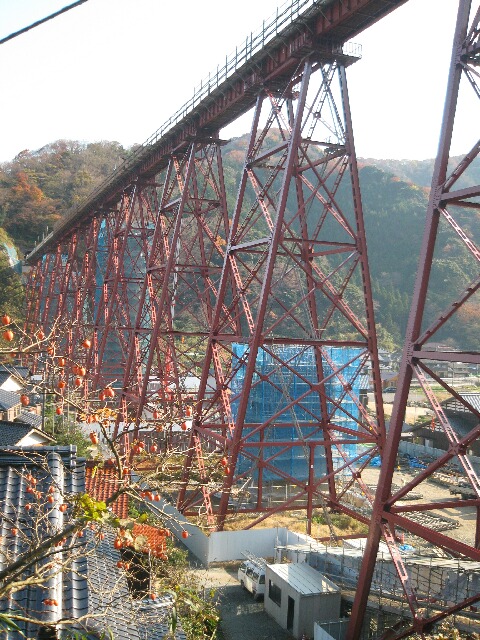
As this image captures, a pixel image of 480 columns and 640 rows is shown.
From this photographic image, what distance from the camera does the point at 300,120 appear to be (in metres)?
10.1

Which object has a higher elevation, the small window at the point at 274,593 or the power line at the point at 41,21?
the power line at the point at 41,21

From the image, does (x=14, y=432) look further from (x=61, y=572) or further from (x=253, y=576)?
(x=61, y=572)

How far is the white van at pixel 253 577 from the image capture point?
1012 centimetres

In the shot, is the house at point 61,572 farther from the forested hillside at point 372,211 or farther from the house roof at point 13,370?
the forested hillside at point 372,211

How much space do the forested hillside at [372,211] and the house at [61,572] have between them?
102ft

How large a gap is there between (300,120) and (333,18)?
161 centimetres

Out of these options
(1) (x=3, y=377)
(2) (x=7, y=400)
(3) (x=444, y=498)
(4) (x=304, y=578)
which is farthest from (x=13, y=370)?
(3) (x=444, y=498)

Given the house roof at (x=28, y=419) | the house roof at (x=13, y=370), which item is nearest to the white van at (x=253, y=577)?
Answer: the house roof at (x=13, y=370)

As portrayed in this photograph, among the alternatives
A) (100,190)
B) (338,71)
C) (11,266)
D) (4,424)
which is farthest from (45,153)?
(338,71)

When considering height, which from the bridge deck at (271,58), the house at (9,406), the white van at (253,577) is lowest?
the white van at (253,577)

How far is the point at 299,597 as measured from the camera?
8.72 metres

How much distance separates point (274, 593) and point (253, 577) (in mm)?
888

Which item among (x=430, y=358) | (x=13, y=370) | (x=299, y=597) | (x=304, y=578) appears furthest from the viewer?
(x=304, y=578)

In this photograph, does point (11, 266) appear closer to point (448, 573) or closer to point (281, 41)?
point (281, 41)
